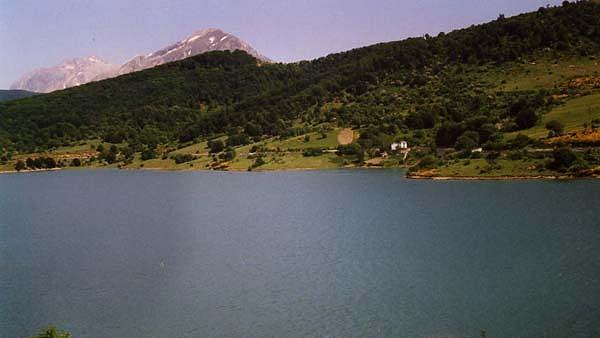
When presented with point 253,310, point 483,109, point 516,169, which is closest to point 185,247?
point 253,310

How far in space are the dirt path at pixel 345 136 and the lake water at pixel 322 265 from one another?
56163 millimetres

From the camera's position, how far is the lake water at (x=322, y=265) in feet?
118

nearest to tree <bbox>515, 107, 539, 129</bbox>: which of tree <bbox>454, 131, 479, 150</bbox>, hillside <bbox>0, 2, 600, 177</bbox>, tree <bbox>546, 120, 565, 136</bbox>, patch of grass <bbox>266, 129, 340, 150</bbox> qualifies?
hillside <bbox>0, 2, 600, 177</bbox>

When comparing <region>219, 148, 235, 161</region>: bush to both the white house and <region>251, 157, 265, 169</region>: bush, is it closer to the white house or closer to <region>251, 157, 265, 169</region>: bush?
<region>251, 157, 265, 169</region>: bush

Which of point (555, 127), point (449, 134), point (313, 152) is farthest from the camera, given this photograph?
point (313, 152)

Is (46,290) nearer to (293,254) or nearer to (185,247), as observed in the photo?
(185,247)

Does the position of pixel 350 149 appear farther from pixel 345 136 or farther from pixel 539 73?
pixel 539 73

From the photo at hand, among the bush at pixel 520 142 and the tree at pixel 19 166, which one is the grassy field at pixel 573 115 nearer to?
the bush at pixel 520 142

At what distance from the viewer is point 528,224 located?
2280 inches

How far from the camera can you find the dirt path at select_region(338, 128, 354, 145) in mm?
148250

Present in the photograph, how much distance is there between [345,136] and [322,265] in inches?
4089

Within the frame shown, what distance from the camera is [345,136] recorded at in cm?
15150

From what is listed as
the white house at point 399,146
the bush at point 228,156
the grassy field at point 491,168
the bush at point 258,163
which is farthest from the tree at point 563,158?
the bush at point 228,156

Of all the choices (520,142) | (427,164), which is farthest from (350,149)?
(520,142)
